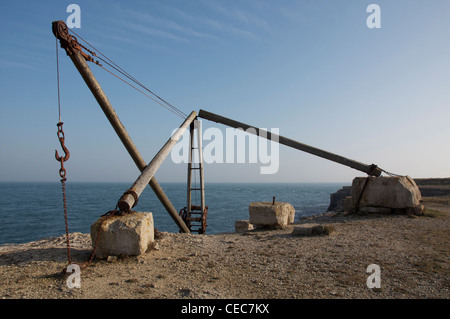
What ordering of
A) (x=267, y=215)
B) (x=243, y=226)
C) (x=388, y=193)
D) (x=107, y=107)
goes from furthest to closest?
(x=243, y=226) → (x=388, y=193) → (x=267, y=215) → (x=107, y=107)

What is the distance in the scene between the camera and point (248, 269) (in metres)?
5.78

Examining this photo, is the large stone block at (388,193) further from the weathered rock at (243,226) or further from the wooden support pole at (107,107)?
the wooden support pole at (107,107)

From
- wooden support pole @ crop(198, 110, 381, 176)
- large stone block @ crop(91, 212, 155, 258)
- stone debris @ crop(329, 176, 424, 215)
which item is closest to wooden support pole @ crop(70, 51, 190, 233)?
large stone block @ crop(91, 212, 155, 258)

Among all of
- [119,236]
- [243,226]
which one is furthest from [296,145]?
[119,236]

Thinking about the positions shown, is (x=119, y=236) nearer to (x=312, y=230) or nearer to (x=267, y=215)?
(x=267, y=215)

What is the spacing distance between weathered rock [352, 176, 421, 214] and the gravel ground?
9.93ft

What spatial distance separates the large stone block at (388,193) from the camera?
11.4 m

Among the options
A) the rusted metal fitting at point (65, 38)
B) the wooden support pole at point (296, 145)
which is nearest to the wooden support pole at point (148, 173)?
the rusted metal fitting at point (65, 38)

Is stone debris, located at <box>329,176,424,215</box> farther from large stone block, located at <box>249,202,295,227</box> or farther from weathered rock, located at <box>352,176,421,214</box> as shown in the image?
large stone block, located at <box>249,202,295,227</box>

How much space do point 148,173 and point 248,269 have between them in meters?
3.51
